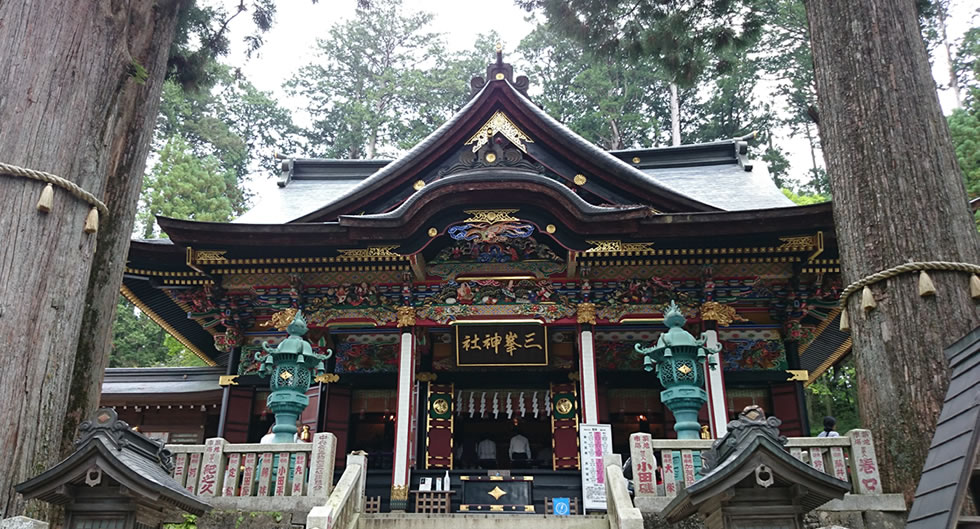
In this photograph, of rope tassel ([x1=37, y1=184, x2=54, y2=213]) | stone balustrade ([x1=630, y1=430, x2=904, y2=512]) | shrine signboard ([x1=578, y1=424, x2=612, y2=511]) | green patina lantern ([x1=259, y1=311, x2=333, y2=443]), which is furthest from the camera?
shrine signboard ([x1=578, y1=424, x2=612, y2=511])

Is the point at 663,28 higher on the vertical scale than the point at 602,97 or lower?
lower

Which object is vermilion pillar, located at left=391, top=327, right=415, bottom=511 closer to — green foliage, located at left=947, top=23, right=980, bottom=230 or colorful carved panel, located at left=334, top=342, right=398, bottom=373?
A: colorful carved panel, located at left=334, top=342, right=398, bottom=373

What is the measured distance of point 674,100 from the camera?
26734 mm

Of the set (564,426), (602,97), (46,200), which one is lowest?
(564,426)

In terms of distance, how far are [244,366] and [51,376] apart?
261 inches

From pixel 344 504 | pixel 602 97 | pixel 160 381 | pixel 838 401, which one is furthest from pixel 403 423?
pixel 602 97

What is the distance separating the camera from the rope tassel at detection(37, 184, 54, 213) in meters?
4.57

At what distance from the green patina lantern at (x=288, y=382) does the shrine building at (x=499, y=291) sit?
2.45 metres

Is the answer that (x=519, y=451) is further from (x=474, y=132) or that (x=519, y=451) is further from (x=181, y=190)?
(x=181, y=190)

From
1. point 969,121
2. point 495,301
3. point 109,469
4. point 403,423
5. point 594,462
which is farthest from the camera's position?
point 969,121

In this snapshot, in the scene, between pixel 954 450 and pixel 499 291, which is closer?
pixel 954 450

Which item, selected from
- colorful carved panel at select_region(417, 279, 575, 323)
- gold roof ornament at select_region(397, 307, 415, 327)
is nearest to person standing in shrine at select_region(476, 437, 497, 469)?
colorful carved panel at select_region(417, 279, 575, 323)

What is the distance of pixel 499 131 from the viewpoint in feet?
35.2

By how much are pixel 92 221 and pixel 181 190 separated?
56.8 ft
